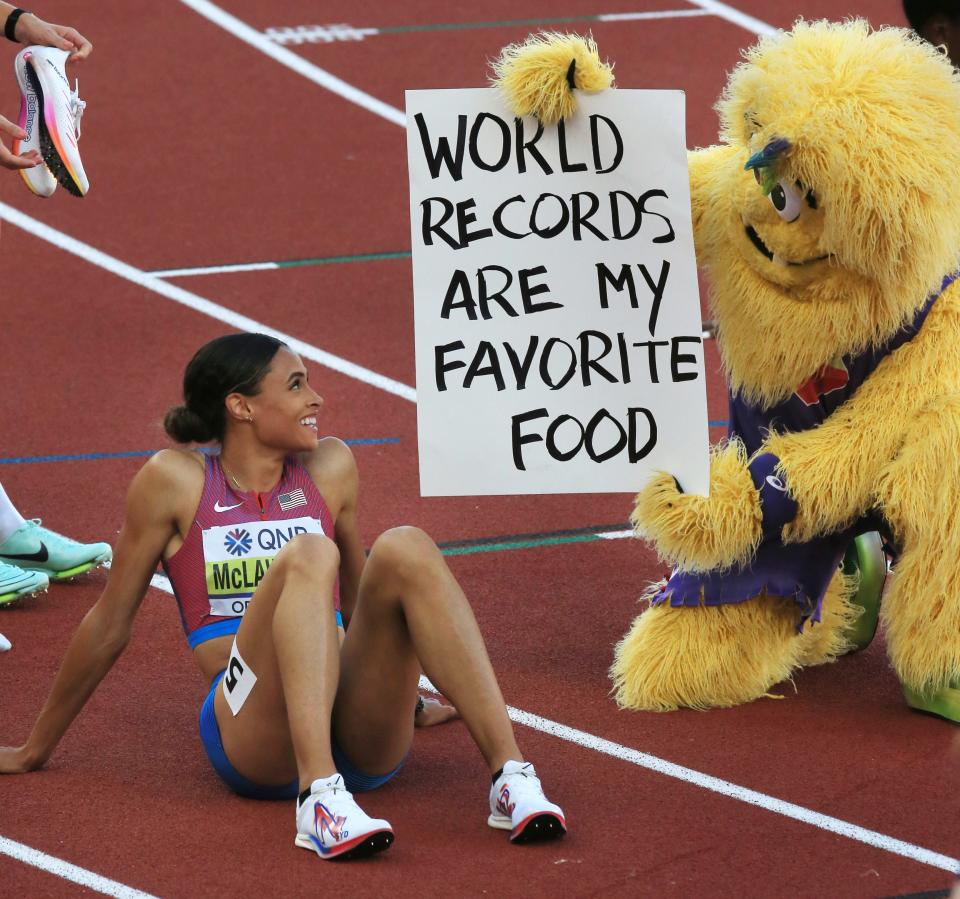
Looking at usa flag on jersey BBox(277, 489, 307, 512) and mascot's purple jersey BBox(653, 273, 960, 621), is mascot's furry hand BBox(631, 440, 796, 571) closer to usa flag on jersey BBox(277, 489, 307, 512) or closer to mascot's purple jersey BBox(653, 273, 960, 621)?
mascot's purple jersey BBox(653, 273, 960, 621)

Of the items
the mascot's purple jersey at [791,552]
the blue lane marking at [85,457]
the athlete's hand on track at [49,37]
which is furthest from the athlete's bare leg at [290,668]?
the blue lane marking at [85,457]

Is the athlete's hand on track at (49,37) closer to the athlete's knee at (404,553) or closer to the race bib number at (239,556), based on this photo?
the race bib number at (239,556)

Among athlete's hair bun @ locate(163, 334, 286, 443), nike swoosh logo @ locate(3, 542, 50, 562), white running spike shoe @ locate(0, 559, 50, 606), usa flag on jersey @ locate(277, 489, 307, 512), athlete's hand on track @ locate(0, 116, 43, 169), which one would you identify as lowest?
white running spike shoe @ locate(0, 559, 50, 606)

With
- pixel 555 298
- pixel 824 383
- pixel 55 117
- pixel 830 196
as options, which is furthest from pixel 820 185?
pixel 55 117

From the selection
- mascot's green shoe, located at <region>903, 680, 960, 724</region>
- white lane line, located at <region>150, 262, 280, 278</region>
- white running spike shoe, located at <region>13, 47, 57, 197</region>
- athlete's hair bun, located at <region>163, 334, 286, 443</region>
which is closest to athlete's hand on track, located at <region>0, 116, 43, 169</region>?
white running spike shoe, located at <region>13, 47, 57, 197</region>

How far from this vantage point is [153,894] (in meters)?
3.73

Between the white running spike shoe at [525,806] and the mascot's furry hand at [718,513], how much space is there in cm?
81

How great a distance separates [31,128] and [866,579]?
2.58 m

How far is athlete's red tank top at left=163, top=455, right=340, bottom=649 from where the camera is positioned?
13.6 feet

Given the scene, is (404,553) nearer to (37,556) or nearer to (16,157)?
(16,157)

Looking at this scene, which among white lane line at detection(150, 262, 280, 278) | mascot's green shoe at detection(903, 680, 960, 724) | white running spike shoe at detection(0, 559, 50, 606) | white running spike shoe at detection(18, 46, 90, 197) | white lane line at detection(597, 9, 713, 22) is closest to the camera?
mascot's green shoe at detection(903, 680, 960, 724)

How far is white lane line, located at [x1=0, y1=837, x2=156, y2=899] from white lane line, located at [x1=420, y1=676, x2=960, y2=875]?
1192 mm

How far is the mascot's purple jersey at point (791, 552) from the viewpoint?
14.8 ft

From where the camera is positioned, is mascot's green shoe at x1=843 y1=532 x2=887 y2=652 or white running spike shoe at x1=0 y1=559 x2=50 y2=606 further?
white running spike shoe at x1=0 y1=559 x2=50 y2=606
